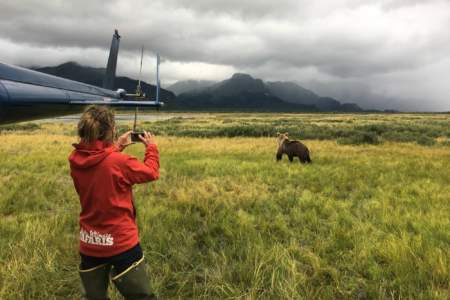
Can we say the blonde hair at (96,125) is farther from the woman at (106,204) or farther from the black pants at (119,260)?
the black pants at (119,260)

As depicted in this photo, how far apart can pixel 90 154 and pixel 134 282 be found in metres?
1.02

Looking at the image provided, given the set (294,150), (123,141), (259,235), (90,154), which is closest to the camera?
(90,154)

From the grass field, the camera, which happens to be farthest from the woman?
the grass field

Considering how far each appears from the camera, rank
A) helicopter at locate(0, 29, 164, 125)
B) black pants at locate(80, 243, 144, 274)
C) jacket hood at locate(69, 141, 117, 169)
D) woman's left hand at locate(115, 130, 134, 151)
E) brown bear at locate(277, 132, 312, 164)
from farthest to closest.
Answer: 1. brown bear at locate(277, 132, 312, 164)
2. helicopter at locate(0, 29, 164, 125)
3. woman's left hand at locate(115, 130, 134, 151)
4. black pants at locate(80, 243, 144, 274)
5. jacket hood at locate(69, 141, 117, 169)

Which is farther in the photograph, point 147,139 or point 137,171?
point 147,139

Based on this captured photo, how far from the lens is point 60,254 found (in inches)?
172

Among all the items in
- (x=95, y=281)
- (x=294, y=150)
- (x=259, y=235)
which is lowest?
(x=259, y=235)

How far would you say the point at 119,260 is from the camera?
2.54 m

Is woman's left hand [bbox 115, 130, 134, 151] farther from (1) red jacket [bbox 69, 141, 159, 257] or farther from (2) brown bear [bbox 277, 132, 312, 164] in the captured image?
(2) brown bear [bbox 277, 132, 312, 164]

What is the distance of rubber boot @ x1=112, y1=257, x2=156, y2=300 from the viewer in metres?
2.57

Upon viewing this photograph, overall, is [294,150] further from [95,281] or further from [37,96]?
[95,281]

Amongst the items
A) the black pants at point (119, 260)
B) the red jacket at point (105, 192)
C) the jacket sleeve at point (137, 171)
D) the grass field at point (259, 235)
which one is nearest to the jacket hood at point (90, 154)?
the red jacket at point (105, 192)

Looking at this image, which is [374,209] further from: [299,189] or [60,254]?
[60,254]

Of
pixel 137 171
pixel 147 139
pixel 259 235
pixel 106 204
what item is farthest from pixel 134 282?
pixel 259 235
